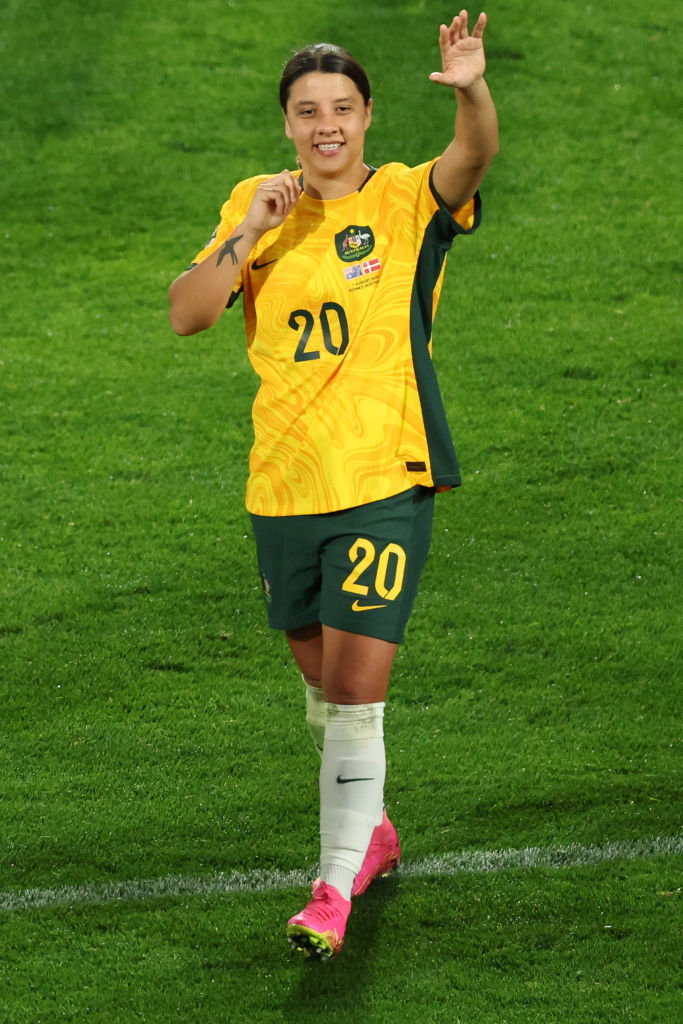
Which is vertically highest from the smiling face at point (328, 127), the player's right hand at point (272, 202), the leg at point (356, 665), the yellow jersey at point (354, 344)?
the smiling face at point (328, 127)

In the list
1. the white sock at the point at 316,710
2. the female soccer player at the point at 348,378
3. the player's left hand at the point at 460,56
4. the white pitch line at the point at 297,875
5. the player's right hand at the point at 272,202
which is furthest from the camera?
the white pitch line at the point at 297,875

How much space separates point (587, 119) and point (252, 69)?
306 centimetres

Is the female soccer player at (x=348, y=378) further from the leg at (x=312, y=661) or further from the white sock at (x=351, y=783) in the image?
the leg at (x=312, y=661)

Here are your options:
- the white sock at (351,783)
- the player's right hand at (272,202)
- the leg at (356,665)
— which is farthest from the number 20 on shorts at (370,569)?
the player's right hand at (272,202)

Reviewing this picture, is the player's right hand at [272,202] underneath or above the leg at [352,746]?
above

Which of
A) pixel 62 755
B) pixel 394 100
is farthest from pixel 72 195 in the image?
pixel 62 755

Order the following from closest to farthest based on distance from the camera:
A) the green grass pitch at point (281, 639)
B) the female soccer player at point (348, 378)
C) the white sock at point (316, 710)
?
the female soccer player at point (348, 378) → the green grass pitch at point (281, 639) → the white sock at point (316, 710)

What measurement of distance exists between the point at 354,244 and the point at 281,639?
8.39 ft

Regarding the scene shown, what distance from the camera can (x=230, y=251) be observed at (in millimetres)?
3508

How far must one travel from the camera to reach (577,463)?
24.2 ft

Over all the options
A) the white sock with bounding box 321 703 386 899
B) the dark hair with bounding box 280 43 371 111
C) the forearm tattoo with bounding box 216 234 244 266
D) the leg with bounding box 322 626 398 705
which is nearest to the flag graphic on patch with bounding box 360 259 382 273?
the forearm tattoo with bounding box 216 234 244 266

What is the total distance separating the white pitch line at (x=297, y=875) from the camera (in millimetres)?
4098

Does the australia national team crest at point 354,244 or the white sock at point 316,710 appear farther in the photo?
the white sock at point 316,710

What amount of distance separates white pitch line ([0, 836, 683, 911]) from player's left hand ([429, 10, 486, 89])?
2.17m
